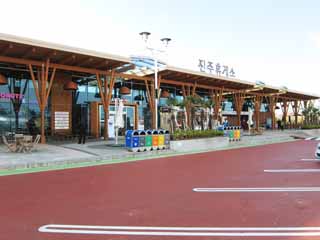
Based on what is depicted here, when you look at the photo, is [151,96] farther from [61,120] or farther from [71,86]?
[61,120]

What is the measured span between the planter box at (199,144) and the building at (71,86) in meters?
2.96

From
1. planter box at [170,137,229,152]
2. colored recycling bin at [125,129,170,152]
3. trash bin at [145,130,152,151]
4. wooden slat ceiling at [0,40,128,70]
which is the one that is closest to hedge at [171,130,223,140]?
planter box at [170,137,229,152]

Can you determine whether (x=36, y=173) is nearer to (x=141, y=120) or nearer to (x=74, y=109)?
(x=74, y=109)

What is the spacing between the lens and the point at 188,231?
4.18 metres

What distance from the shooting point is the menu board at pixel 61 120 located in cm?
1973

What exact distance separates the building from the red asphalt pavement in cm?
821

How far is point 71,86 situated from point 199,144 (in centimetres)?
814

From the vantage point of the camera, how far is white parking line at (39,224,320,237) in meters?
4.05

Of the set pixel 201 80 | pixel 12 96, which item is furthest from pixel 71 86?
pixel 201 80

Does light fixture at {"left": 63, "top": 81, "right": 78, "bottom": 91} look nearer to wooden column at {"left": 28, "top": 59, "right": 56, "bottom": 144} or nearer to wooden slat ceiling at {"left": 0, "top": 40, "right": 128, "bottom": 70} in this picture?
wooden slat ceiling at {"left": 0, "top": 40, "right": 128, "bottom": 70}

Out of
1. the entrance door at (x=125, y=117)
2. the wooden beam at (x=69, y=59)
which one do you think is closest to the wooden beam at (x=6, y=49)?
the wooden beam at (x=69, y=59)

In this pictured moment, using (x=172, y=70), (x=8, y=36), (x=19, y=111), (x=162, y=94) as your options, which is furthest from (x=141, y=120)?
(x=8, y=36)

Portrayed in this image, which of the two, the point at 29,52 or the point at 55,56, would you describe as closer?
the point at 29,52

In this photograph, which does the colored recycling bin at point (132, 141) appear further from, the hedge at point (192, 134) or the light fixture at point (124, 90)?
the light fixture at point (124, 90)
